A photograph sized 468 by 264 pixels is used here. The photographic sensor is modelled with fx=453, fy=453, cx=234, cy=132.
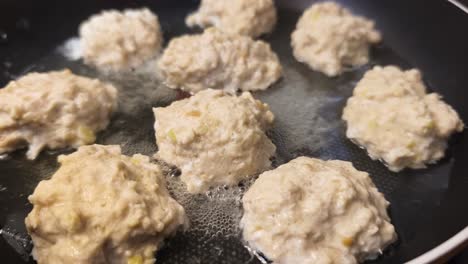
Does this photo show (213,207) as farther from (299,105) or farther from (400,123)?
(400,123)

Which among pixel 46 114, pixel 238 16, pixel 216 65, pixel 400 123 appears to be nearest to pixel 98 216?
pixel 46 114

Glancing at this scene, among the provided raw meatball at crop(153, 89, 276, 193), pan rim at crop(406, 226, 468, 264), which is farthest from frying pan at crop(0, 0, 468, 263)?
raw meatball at crop(153, 89, 276, 193)

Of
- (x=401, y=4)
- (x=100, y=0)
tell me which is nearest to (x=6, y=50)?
(x=100, y=0)

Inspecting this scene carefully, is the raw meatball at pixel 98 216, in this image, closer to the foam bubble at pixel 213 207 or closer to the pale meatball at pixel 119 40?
the foam bubble at pixel 213 207

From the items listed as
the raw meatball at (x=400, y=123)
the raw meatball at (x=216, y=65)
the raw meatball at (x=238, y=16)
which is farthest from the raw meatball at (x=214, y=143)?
the raw meatball at (x=238, y=16)

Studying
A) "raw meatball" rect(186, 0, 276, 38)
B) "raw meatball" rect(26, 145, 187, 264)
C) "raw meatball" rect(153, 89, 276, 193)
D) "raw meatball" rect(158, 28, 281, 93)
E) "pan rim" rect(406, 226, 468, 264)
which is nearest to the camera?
"pan rim" rect(406, 226, 468, 264)

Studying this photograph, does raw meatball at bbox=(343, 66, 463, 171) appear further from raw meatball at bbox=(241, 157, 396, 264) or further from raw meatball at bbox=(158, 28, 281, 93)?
raw meatball at bbox=(158, 28, 281, 93)
